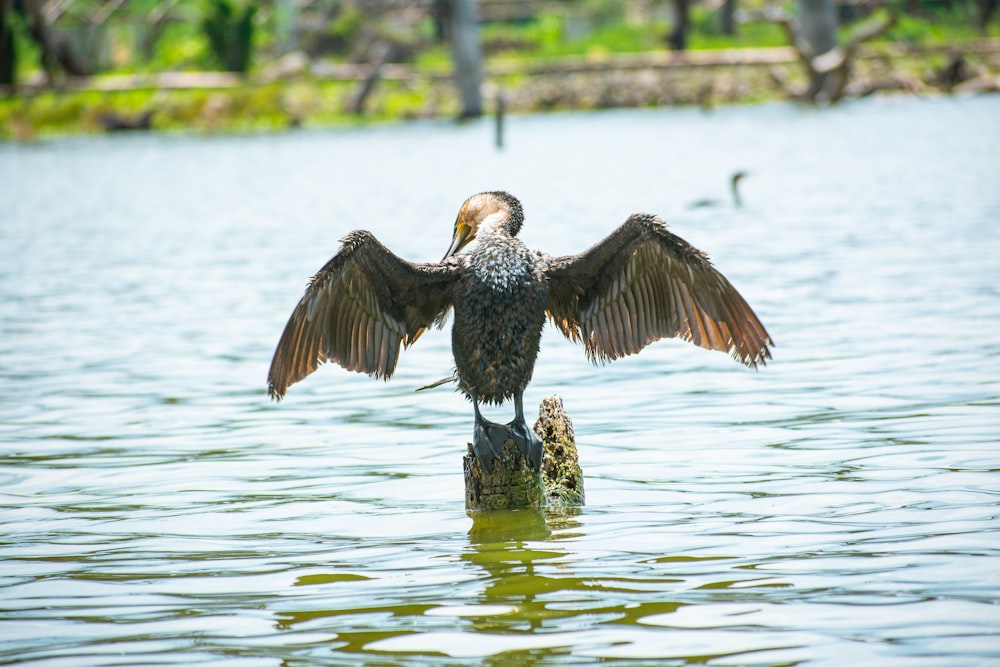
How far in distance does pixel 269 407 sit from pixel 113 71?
46.4 m

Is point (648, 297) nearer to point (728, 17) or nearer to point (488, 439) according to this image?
point (488, 439)

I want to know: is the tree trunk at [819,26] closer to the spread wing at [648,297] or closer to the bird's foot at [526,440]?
the spread wing at [648,297]

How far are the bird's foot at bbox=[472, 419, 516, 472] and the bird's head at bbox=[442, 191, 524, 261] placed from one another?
0.90m

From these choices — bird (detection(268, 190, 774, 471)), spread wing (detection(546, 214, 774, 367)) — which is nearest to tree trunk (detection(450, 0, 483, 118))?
bird (detection(268, 190, 774, 471))

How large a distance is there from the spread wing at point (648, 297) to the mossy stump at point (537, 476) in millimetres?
445

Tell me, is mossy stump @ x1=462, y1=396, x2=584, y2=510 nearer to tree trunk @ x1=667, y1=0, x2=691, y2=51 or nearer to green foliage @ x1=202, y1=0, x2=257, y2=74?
tree trunk @ x1=667, y1=0, x2=691, y2=51

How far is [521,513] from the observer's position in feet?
18.9

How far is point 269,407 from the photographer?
843cm

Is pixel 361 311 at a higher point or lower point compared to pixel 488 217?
lower

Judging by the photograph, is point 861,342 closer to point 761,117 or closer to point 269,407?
point 269,407

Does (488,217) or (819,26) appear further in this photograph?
(819,26)

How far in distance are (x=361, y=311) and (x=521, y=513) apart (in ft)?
3.74

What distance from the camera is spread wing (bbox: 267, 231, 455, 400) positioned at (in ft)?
18.8

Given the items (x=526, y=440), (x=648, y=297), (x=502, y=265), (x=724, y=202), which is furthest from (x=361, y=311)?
(x=724, y=202)
